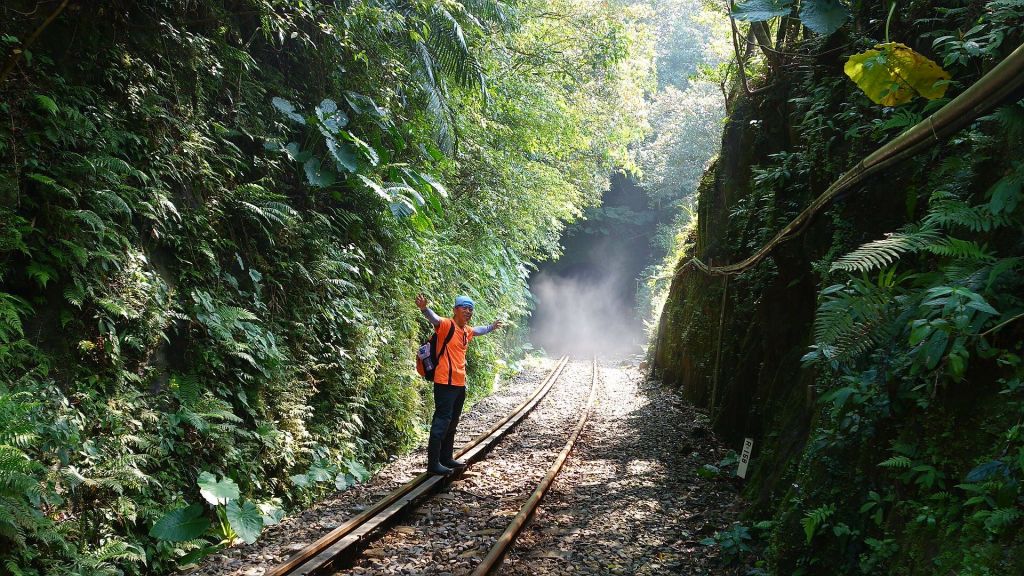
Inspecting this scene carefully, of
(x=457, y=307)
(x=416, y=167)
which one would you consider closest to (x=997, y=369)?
(x=457, y=307)

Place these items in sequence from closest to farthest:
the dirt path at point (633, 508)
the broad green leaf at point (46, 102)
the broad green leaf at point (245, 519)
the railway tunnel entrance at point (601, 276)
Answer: the broad green leaf at point (46, 102) < the dirt path at point (633, 508) < the broad green leaf at point (245, 519) < the railway tunnel entrance at point (601, 276)

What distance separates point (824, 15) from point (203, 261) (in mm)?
6506

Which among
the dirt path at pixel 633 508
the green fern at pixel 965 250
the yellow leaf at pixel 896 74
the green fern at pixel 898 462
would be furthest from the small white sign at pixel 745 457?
the yellow leaf at pixel 896 74

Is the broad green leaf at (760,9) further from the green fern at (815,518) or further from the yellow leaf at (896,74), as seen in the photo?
the green fern at (815,518)

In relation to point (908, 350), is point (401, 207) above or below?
above

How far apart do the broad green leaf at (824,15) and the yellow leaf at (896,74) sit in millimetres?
1159

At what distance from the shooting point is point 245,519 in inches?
199

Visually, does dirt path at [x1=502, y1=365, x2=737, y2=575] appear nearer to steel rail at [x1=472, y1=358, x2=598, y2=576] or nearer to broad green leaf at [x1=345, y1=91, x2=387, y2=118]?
steel rail at [x1=472, y1=358, x2=598, y2=576]

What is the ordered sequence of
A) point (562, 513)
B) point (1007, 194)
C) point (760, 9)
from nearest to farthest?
point (1007, 194), point (760, 9), point (562, 513)

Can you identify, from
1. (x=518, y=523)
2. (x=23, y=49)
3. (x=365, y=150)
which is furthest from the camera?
(x=365, y=150)

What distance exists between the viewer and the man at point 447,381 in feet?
22.1

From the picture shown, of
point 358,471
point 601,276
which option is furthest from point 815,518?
point 601,276

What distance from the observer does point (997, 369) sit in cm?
308

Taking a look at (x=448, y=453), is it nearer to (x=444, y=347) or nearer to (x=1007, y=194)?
(x=444, y=347)
